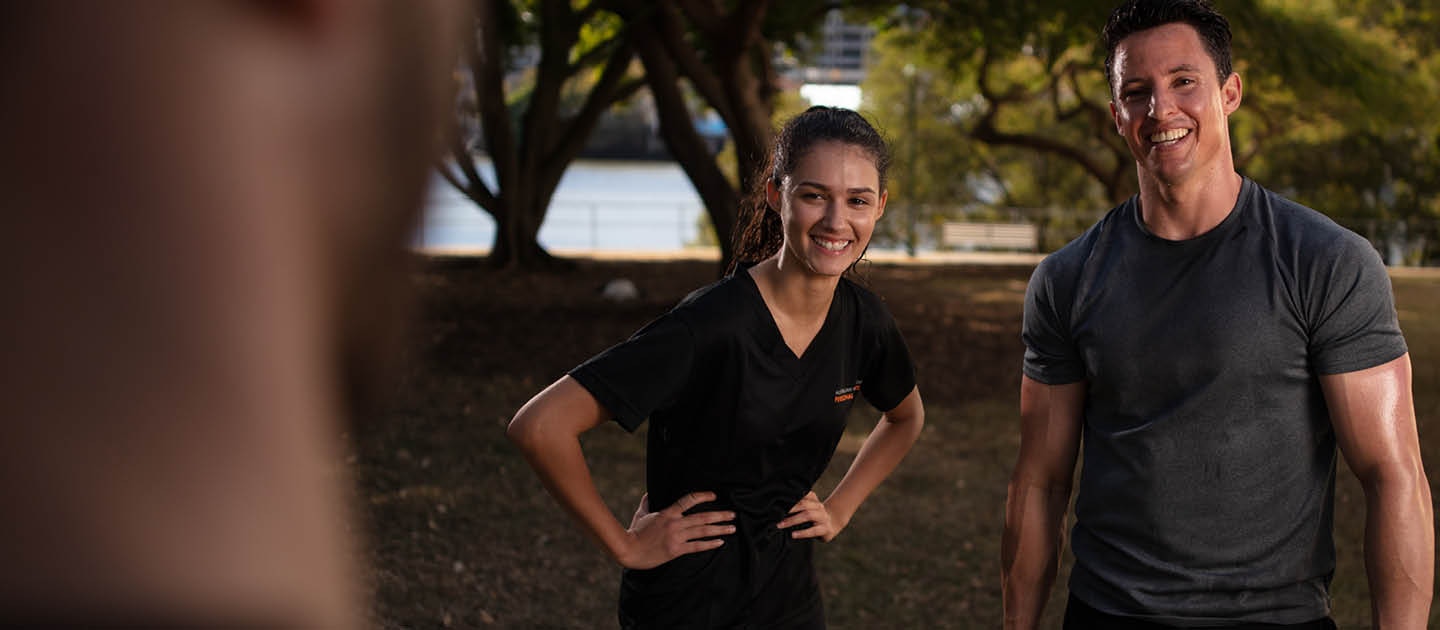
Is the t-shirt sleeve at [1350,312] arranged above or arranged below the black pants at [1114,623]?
above

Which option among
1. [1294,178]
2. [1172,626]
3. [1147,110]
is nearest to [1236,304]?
[1147,110]

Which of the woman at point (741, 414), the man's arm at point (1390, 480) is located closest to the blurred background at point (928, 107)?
the woman at point (741, 414)

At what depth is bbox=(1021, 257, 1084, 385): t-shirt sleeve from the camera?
306cm

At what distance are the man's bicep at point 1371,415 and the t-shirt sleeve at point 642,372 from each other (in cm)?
125

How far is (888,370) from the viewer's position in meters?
3.52

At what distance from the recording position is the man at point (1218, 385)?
8.79ft

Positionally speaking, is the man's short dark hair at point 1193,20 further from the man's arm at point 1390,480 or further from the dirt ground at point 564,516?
the dirt ground at point 564,516

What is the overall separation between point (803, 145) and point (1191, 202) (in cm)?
83

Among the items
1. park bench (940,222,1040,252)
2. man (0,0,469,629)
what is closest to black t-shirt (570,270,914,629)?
man (0,0,469,629)

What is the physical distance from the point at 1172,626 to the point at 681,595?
1.00m

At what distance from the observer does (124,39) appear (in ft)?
1.46

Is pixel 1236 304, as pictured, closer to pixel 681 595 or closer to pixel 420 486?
pixel 681 595

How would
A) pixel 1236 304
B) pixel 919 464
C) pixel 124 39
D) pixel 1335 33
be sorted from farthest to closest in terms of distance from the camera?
pixel 1335 33
pixel 919 464
pixel 1236 304
pixel 124 39

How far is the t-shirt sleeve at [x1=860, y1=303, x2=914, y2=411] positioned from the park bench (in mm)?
30763
